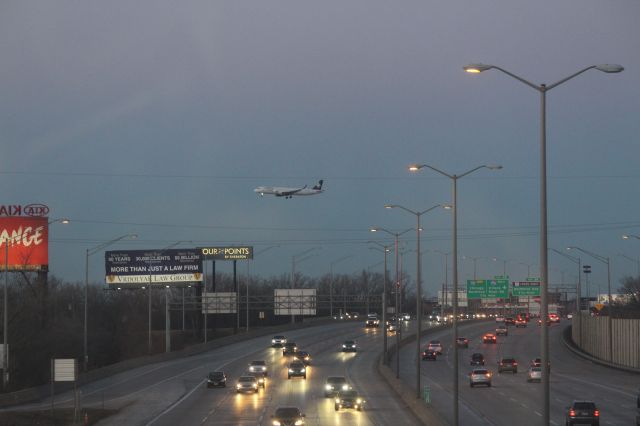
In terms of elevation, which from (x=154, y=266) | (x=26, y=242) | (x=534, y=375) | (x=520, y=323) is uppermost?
(x=26, y=242)

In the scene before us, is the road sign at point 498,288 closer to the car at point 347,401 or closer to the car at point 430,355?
the car at point 430,355

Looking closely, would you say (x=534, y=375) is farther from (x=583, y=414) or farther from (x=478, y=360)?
(x=583, y=414)

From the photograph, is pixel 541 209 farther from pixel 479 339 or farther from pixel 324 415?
pixel 479 339

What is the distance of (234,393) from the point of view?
198 feet

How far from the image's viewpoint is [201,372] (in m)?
79.4

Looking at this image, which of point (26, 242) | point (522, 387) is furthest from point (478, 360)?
point (26, 242)

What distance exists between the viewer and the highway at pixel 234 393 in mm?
44219

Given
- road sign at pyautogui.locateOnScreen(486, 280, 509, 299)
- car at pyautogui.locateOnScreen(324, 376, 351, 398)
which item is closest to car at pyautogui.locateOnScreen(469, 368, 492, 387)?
car at pyautogui.locateOnScreen(324, 376, 351, 398)

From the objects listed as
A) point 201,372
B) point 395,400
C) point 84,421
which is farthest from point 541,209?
point 201,372

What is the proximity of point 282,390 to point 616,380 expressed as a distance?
25.5 meters

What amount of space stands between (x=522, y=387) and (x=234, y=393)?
18.4 metres

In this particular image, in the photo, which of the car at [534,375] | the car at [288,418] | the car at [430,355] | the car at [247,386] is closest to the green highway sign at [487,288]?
the car at [430,355]

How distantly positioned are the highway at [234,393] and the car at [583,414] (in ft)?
23.8

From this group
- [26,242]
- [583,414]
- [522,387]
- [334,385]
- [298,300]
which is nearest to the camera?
[583,414]
